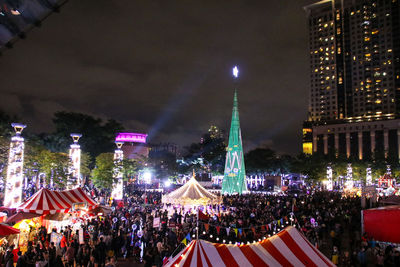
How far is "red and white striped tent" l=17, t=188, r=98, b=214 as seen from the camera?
585 inches

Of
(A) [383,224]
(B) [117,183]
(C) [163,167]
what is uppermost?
(C) [163,167]

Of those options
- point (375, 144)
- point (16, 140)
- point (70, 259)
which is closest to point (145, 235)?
point (70, 259)

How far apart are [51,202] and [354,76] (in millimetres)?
105151

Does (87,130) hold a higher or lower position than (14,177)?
higher

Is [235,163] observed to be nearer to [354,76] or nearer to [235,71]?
[235,71]

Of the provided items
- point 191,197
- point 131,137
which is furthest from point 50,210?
point 131,137

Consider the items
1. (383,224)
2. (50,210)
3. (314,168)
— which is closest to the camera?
(383,224)

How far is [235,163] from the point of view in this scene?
3750 centimetres

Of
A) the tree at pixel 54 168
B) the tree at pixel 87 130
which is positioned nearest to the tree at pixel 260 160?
the tree at pixel 87 130

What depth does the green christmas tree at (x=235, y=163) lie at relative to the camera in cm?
3700

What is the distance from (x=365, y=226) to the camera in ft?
47.0

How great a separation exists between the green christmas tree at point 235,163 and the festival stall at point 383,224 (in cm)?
2280

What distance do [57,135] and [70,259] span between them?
4259cm

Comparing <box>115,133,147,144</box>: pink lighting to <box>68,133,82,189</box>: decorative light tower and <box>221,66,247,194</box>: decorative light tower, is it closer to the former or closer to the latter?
<box>221,66,247,194</box>: decorative light tower
